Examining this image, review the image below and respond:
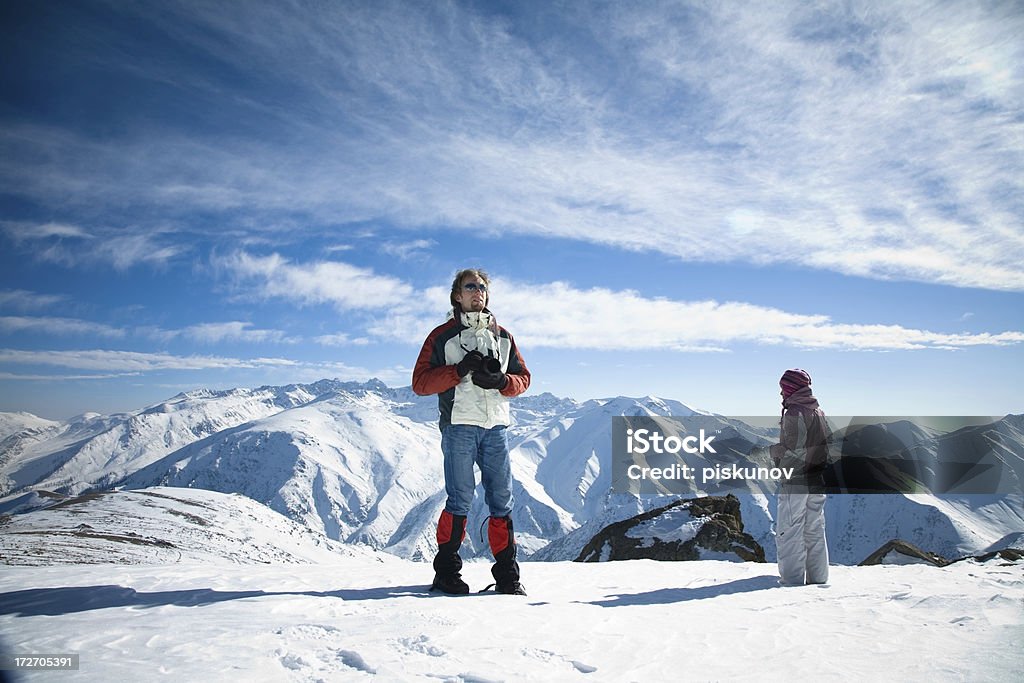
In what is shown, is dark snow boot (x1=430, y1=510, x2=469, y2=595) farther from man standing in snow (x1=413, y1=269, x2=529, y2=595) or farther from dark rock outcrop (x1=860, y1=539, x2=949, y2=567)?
dark rock outcrop (x1=860, y1=539, x2=949, y2=567)

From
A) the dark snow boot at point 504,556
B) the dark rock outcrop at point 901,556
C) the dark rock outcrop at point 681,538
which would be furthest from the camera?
the dark rock outcrop at point 681,538

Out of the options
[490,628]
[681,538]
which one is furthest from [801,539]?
[681,538]

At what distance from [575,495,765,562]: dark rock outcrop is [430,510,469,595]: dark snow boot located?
37.1 ft

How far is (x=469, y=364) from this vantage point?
223 inches

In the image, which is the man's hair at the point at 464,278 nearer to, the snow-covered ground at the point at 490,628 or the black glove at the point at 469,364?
the black glove at the point at 469,364

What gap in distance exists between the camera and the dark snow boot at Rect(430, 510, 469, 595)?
566cm

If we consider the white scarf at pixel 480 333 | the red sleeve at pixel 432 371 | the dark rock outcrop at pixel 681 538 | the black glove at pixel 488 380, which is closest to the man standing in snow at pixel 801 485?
the black glove at pixel 488 380

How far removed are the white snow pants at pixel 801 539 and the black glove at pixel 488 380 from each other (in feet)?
13.6

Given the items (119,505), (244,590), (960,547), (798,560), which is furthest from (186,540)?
(960,547)

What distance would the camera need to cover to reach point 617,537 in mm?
16656

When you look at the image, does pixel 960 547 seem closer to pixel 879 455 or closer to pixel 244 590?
pixel 879 455

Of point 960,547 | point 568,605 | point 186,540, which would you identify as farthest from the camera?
point 960,547

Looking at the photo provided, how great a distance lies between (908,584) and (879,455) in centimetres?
19719

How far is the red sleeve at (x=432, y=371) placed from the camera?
18.6ft
